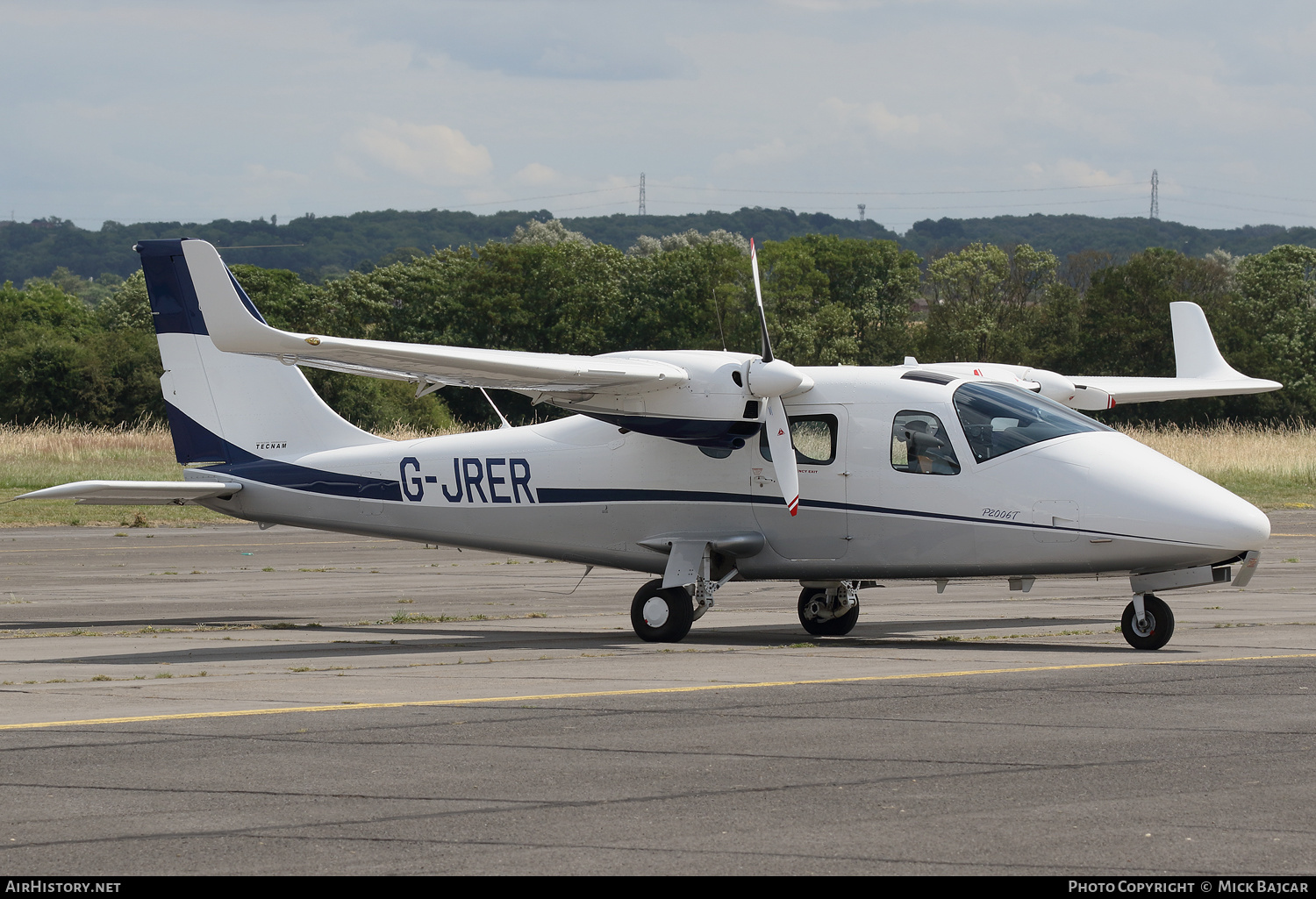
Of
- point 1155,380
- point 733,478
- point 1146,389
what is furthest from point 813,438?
point 1155,380

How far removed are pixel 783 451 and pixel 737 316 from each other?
66.5m

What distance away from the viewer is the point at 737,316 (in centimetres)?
8175

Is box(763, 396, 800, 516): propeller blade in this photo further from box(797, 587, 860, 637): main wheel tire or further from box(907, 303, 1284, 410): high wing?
box(907, 303, 1284, 410): high wing

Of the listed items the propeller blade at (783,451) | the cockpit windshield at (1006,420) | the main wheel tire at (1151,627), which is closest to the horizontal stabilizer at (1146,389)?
the cockpit windshield at (1006,420)

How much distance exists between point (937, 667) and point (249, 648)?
7.30 metres

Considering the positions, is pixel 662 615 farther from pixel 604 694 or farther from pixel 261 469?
pixel 261 469

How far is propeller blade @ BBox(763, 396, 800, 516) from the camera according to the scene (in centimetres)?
1555

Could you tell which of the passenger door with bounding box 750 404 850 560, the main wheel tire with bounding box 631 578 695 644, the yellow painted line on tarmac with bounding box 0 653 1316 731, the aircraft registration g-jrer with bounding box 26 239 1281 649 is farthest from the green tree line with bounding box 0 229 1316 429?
the yellow painted line on tarmac with bounding box 0 653 1316 731

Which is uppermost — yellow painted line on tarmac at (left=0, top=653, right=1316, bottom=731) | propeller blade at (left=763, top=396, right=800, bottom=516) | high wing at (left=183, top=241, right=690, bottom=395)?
high wing at (left=183, top=241, right=690, bottom=395)

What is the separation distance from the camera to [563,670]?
1325cm

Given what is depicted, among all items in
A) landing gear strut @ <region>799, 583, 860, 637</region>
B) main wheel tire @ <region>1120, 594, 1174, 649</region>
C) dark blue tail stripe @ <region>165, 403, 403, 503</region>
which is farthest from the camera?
dark blue tail stripe @ <region>165, 403, 403, 503</region>

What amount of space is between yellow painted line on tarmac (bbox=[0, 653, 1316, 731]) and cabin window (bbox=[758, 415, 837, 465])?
3.75m

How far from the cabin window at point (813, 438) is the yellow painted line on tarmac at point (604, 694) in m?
3.75
